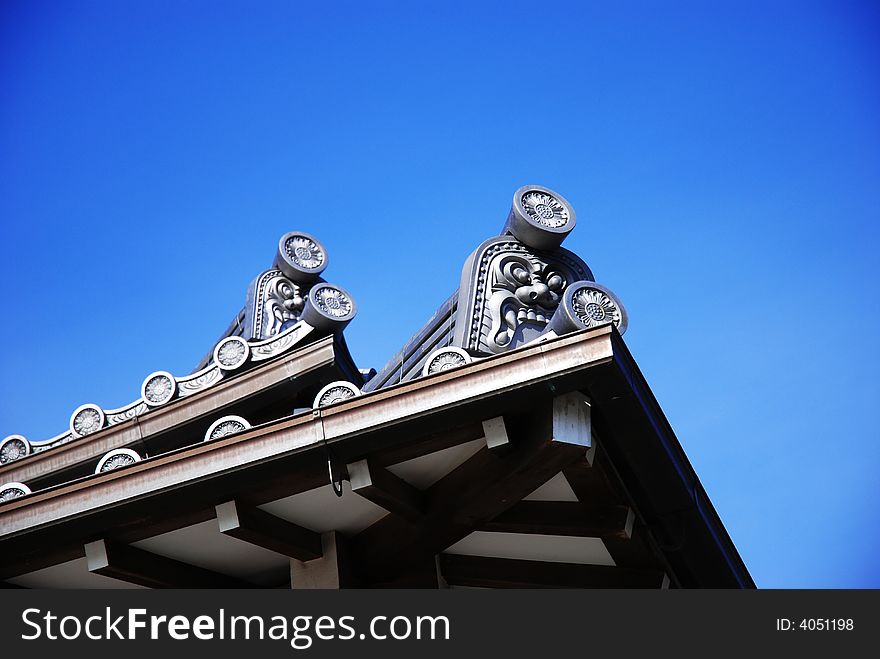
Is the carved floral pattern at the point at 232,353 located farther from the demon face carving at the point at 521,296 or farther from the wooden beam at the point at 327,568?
the demon face carving at the point at 521,296

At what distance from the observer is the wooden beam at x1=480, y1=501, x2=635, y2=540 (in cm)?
829

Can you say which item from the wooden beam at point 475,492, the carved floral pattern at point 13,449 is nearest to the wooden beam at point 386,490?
the wooden beam at point 475,492

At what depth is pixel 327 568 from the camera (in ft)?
27.2

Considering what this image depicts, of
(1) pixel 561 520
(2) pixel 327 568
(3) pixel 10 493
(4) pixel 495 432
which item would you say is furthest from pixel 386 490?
(3) pixel 10 493

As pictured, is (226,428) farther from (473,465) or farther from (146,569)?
(473,465)

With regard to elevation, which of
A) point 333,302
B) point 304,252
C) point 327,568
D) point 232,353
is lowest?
point 327,568

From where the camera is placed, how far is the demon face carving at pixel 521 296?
834 cm

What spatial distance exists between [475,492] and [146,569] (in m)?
2.39

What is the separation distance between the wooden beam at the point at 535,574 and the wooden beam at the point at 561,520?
2.17 ft

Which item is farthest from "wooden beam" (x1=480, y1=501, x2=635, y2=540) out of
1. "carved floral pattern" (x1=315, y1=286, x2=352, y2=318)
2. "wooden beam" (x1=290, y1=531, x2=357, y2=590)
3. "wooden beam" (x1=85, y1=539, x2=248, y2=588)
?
"carved floral pattern" (x1=315, y1=286, x2=352, y2=318)
